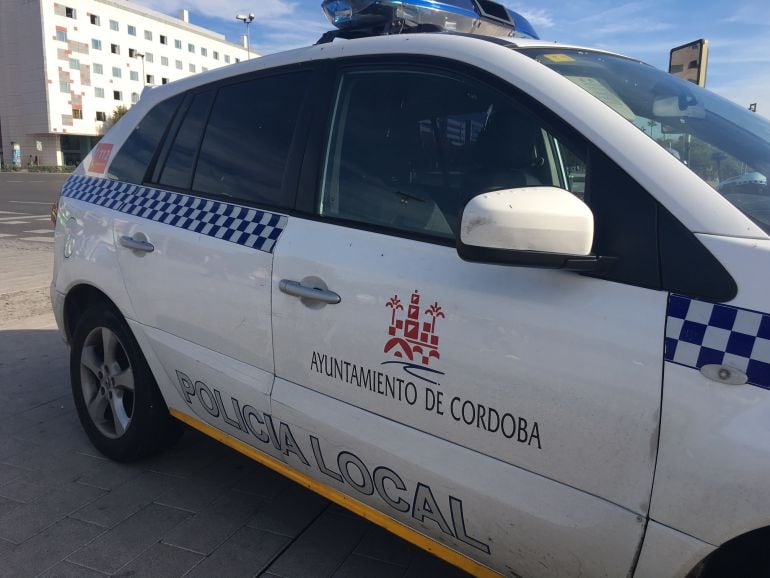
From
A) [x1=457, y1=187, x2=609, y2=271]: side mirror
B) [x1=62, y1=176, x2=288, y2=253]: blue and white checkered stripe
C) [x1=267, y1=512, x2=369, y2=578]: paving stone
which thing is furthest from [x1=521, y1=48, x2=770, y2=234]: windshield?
[x1=267, y1=512, x2=369, y2=578]: paving stone

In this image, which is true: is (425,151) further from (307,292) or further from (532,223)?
(532,223)

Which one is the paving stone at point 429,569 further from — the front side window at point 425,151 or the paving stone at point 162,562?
the front side window at point 425,151

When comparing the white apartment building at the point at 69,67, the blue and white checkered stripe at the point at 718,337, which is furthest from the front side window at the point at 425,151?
the white apartment building at the point at 69,67

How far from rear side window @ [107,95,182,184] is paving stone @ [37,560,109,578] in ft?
5.31

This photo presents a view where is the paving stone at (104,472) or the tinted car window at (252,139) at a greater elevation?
the tinted car window at (252,139)

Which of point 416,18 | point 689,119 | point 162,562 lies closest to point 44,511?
point 162,562

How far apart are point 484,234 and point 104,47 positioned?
74720 mm

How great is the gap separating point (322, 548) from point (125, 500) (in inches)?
37.3

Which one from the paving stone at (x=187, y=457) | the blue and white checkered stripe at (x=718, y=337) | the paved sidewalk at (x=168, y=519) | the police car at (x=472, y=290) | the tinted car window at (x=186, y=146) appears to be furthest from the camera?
the paving stone at (x=187, y=457)

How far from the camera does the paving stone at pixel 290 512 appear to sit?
99.7 inches

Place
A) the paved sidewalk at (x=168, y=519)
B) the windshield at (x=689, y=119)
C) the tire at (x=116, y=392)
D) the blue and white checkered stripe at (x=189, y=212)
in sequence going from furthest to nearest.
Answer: the tire at (x=116, y=392) → the paved sidewalk at (x=168, y=519) → the blue and white checkered stripe at (x=189, y=212) → the windshield at (x=689, y=119)

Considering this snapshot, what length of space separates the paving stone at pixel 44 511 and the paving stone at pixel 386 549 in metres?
1.24

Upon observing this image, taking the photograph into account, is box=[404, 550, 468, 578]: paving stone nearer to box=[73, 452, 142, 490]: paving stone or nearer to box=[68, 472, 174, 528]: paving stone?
box=[68, 472, 174, 528]: paving stone

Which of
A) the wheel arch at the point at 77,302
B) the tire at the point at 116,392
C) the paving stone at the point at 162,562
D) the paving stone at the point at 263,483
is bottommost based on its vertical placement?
the paving stone at the point at 263,483
